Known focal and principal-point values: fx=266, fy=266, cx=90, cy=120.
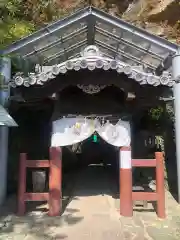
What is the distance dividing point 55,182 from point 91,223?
162 centimetres

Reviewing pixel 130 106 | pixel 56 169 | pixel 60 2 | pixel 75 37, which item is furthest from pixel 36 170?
pixel 60 2

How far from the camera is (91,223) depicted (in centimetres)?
730

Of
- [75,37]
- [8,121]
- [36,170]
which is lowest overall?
[36,170]

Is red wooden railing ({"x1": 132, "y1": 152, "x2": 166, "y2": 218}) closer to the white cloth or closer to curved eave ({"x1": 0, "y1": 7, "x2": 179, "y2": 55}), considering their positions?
the white cloth

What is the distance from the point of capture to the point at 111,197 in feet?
33.6

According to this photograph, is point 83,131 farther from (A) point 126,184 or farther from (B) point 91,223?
(B) point 91,223

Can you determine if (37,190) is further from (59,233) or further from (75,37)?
(75,37)

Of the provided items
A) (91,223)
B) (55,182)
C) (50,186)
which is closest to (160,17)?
(55,182)

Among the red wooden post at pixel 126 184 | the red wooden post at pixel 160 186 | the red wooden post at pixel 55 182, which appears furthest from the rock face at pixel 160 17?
the red wooden post at pixel 55 182

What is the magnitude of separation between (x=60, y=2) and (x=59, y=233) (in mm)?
17687

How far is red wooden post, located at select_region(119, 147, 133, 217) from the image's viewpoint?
7.88 meters

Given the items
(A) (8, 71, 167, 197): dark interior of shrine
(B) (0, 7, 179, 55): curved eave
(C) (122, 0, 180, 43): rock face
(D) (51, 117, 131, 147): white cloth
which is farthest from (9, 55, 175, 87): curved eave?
(C) (122, 0, 180, 43): rock face

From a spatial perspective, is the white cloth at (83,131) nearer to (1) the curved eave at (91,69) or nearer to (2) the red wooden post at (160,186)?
(2) the red wooden post at (160,186)

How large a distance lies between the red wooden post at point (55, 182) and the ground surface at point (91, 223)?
1.05ft
